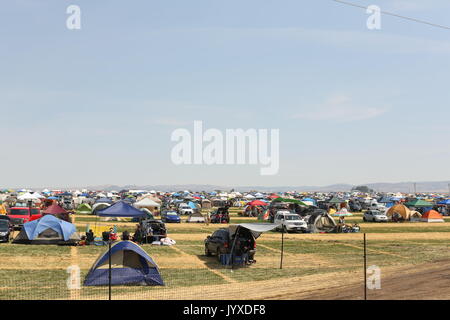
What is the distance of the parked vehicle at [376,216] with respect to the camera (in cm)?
4762

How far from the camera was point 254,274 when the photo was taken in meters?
18.0

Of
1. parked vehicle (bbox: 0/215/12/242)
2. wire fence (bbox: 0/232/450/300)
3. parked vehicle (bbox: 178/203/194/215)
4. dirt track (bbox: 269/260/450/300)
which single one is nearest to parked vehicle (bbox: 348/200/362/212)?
parked vehicle (bbox: 178/203/194/215)

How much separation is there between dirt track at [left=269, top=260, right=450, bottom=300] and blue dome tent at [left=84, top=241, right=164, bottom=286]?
4.73 m

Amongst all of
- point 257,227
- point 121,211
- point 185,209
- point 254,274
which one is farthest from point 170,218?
point 254,274

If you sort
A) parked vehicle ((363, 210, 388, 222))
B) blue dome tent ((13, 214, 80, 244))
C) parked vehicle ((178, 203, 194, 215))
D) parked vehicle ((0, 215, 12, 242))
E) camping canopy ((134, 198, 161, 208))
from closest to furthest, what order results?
1. blue dome tent ((13, 214, 80, 244))
2. parked vehicle ((0, 215, 12, 242))
3. camping canopy ((134, 198, 161, 208))
4. parked vehicle ((363, 210, 388, 222))
5. parked vehicle ((178, 203, 194, 215))

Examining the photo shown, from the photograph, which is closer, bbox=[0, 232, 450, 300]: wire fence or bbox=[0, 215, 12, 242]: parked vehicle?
bbox=[0, 232, 450, 300]: wire fence

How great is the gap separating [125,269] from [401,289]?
9.10m

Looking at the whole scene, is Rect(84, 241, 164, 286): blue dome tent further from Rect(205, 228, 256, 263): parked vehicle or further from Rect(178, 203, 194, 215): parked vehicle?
Rect(178, 203, 194, 215): parked vehicle

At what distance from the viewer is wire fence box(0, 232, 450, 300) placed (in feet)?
46.9

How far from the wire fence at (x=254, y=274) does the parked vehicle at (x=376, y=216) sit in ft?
67.3

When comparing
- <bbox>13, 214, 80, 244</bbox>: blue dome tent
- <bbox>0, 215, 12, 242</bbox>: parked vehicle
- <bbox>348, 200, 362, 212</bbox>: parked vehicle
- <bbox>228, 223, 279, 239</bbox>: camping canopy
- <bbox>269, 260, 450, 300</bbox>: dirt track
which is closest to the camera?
<bbox>269, 260, 450, 300</bbox>: dirt track
